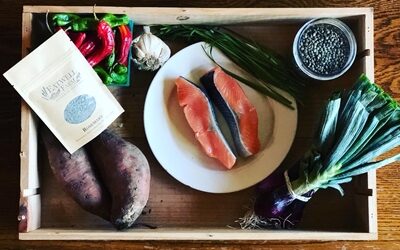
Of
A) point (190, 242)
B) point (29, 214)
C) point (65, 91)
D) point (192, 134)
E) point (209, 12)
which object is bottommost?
point (190, 242)

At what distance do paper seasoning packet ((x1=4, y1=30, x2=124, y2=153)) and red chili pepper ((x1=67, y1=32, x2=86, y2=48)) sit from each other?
0.08 ft

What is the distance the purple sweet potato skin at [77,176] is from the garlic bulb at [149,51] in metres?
0.20

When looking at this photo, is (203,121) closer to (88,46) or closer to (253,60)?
(253,60)

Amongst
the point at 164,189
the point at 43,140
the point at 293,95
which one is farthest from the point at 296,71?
the point at 43,140

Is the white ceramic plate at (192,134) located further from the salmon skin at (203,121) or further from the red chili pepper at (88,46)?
the red chili pepper at (88,46)

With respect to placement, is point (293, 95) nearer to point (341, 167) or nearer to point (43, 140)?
point (341, 167)

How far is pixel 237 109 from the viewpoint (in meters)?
1.13

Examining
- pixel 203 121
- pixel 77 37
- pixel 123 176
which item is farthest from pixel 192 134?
pixel 77 37

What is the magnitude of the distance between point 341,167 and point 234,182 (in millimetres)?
206

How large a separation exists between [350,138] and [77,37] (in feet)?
1.69

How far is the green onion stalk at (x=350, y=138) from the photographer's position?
40.1 inches

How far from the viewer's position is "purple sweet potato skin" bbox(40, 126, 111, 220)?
108cm

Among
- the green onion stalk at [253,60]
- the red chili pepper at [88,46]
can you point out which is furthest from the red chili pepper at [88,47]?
the green onion stalk at [253,60]

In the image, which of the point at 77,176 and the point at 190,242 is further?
the point at 190,242
